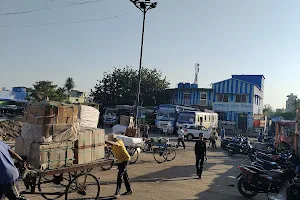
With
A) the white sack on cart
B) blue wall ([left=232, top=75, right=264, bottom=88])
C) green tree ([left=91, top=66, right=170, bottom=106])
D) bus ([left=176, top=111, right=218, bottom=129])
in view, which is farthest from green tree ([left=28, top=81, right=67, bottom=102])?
blue wall ([left=232, top=75, right=264, bottom=88])

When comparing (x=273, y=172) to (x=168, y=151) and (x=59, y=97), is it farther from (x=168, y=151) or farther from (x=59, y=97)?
(x=59, y=97)

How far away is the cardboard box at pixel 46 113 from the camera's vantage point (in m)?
6.35

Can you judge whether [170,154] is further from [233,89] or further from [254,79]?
[254,79]

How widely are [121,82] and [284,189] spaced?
38199 millimetres

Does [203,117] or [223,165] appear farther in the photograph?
[203,117]

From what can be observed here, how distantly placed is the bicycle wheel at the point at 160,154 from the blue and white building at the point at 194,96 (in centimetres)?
3199

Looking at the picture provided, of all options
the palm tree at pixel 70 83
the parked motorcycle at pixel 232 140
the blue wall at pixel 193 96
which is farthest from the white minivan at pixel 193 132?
the palm tree at pixel 70 83

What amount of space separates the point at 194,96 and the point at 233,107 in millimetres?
5959

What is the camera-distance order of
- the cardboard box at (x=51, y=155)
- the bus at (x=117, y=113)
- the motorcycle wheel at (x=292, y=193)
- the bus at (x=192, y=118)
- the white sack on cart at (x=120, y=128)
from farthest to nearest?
the bus at (x=117, y=113) < the bus at (x=192, y=118) < the white sack on cart at (x=120, y=128) < the motorcycle wheel at (x=292, y=193) < the cardboard box at (x=51, y=155)

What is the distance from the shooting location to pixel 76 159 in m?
7.10

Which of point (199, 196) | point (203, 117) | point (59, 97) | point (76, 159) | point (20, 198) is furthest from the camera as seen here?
point (59, 97)

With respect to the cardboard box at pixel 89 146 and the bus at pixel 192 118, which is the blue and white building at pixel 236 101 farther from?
the cardboard box at pixel 89 146

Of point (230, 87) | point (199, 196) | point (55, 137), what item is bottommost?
point (199, 196)

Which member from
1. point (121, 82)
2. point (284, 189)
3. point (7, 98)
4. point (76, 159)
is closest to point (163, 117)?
point (121, 82)
